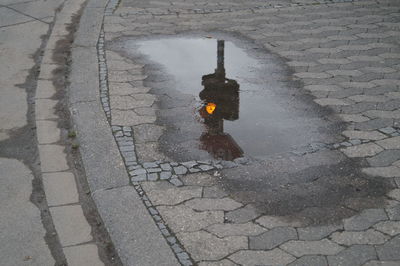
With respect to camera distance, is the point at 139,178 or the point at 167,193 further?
the point at 139,178

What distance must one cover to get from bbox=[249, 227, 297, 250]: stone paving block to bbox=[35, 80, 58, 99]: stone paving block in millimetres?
3120

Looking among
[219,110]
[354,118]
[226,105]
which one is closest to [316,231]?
[354,118]

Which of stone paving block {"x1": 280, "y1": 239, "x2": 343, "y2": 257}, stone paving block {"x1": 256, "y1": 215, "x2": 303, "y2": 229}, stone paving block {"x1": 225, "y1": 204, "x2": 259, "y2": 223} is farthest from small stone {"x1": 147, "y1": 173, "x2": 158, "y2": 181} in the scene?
stone paving block {"x1": 280, "y1": 239, "x2": 343, "y2": 257}

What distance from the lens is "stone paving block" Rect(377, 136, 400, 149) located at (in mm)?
4367

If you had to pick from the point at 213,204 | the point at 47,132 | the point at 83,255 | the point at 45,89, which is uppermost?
the point at 45,89

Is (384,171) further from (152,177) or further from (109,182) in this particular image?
(109,182)

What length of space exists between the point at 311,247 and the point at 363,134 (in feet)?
5.88

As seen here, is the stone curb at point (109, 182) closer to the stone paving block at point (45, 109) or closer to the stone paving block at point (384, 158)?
the stone paving block at point (45, 109)

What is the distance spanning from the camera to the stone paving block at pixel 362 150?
4.25 m

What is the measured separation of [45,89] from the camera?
553 centimetres

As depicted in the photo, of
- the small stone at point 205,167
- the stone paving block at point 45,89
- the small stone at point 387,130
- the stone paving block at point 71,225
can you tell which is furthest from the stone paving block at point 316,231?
the stone paving block at point 45,89

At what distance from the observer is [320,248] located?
3150mm

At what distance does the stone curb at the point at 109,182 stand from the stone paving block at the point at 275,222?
2.33ft

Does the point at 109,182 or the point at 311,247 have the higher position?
the point at 109,182
